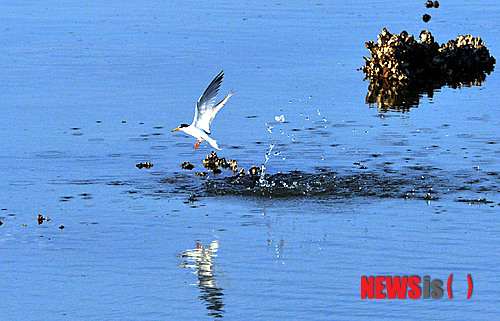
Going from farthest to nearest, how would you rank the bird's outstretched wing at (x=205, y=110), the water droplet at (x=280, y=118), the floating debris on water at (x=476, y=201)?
1. the water droplet at (x=280, y=118)
2. the bird's outstretched wing at (x=205, y=110)
3. the floating debris on water at (x=476, y=201)

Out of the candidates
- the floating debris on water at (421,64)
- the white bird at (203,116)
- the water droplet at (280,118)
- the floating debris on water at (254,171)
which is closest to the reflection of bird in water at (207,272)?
the white bird at (203,116)

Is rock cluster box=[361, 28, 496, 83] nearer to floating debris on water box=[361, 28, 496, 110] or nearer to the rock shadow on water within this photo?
floating debris on water box=[361, 28, 496, 110]

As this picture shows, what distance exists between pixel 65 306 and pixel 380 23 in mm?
36170

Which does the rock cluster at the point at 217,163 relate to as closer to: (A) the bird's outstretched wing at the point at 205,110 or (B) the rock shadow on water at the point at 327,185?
(B) the rock shadow on water at the point at 327,185

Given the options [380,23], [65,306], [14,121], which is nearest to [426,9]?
[380,23]

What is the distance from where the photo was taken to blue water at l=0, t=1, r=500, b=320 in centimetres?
1538

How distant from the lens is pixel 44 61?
39.2m

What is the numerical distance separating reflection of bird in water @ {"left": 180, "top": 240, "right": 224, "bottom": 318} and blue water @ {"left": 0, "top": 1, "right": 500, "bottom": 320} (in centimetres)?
4

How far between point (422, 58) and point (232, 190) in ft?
56.2

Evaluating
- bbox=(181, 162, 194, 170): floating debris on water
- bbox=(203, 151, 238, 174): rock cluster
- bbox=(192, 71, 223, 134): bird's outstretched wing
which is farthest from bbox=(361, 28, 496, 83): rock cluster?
bbox=(192, 71, 223, 134): bird's outstretched wing

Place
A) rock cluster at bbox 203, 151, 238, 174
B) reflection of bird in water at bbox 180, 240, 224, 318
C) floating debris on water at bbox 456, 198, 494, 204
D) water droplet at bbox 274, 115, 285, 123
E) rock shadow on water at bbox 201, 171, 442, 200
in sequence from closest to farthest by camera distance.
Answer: reflection of bird in water at bbox 180, 240, 224, 318 < floating debris on water at bbox 456, 198, 494, 204 < rock shadow on water at bbox 201, 171, 442, 200 < rock cluster at bbox 203, 151, 238, 174 < water droplet at bbox 274, 115, 285, 123

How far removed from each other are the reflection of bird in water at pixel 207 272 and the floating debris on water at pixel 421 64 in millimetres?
17787

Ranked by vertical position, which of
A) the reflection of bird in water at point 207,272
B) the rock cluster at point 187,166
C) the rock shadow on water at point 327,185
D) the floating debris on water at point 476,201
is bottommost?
the reflection of bird in water at point 207,272

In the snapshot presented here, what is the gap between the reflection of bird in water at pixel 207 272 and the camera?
49.0ft
